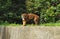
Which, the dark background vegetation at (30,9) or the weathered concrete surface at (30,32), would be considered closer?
the weathered concrete surface at (30,32)

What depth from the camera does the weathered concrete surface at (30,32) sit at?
17.6ft

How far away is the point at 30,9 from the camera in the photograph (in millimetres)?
8625

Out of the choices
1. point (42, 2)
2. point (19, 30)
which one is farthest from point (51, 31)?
point (42, 2)

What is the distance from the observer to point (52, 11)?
7652mm

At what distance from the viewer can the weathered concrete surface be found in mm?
5379

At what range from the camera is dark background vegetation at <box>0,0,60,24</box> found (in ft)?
25.3

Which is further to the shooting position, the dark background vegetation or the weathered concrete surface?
the dark background vegetation

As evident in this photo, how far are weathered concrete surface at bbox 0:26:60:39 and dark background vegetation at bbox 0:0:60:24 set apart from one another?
189 cm

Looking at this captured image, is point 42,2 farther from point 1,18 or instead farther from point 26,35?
point 26,35

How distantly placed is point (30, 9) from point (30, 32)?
3000mm

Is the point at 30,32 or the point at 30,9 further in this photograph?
the point at 30,9

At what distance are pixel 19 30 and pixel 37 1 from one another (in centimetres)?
245

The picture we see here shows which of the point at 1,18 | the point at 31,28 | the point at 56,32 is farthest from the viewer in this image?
the point at 1,18

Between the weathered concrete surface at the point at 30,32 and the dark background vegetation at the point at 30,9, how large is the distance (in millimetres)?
1893
